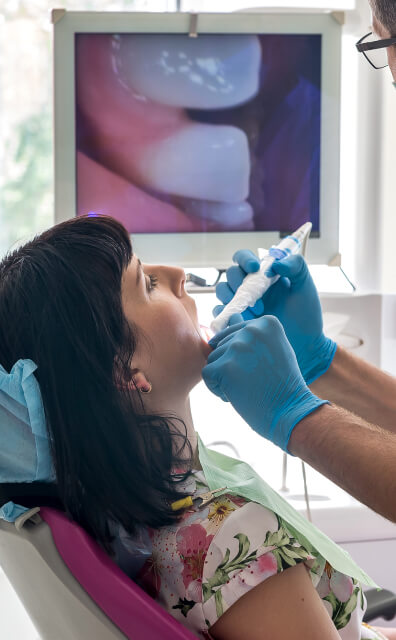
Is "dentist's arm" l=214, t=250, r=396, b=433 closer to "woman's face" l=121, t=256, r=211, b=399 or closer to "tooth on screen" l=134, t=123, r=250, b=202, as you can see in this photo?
"woman's face" l=121, t=256, r=211, b=399

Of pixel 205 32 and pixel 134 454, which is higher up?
pixel 205 32

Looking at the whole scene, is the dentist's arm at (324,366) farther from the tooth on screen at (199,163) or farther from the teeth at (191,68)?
the teeth at (191,68)

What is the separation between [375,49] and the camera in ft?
4.22

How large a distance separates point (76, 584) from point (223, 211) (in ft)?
4.20

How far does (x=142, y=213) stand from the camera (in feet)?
6.38

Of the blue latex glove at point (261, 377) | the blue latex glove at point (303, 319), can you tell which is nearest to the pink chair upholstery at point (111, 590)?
the blue latex glove at point (261, 377)

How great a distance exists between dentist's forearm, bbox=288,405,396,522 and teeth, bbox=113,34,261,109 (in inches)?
45.1

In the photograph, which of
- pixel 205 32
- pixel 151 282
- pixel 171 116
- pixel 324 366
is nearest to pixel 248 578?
pixel 151 282

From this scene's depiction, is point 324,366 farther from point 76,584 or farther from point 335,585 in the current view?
point 76,584

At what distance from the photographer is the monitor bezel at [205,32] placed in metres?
1.87

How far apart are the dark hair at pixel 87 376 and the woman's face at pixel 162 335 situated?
0.03m

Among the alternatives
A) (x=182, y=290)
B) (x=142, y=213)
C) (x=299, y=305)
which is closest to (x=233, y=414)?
(x=142, y=213)

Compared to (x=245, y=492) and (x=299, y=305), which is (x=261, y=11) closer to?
(x=299, y=305)

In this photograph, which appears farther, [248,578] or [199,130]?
[199,130]
